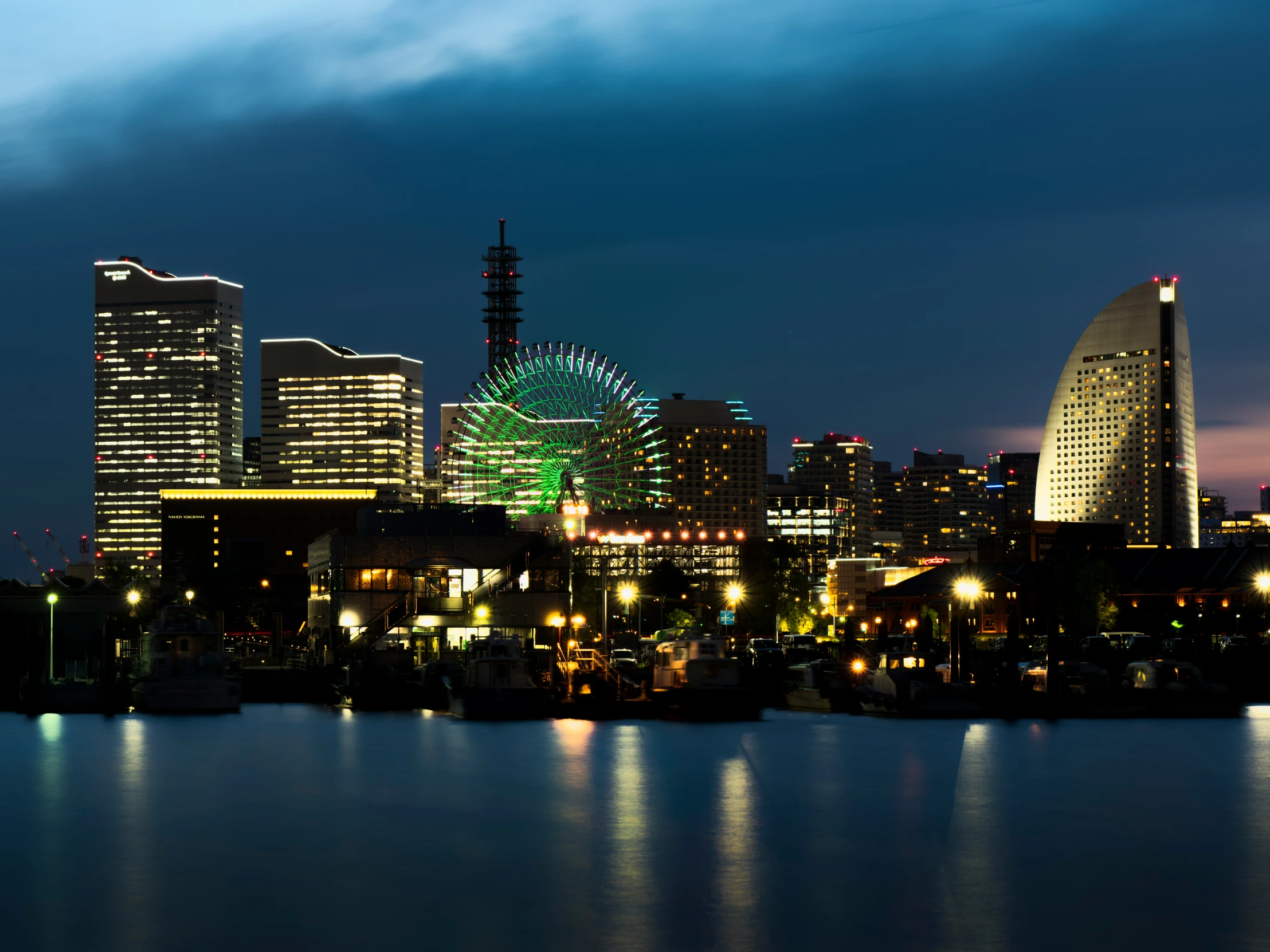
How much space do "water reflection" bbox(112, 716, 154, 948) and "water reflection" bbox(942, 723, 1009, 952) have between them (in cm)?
2066

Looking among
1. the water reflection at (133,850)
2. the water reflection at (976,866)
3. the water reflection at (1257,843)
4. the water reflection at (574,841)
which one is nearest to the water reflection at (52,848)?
the water reflection at (133,850)

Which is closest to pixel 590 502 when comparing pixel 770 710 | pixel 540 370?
pixel 540 370

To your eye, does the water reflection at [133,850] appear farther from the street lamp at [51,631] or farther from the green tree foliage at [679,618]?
the green tree foliage at [679,618]

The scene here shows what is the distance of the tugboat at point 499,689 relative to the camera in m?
101

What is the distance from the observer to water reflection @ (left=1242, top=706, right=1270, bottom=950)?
43406 millimetres

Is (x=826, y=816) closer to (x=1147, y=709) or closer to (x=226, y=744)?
(x=226, y=744)

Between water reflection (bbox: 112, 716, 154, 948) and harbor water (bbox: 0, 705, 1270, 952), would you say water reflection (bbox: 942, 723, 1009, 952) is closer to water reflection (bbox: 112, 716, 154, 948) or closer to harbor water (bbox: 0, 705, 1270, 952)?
harbor water (bbox: 0, 705, 1270, 952)

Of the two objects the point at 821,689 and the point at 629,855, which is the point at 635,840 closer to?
the point at 629,855

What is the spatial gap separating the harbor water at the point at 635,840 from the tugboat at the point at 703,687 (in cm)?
643

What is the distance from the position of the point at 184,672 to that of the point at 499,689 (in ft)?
71.2

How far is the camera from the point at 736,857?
53812 millimetres

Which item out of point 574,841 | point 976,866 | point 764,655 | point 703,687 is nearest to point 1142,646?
point 764,655

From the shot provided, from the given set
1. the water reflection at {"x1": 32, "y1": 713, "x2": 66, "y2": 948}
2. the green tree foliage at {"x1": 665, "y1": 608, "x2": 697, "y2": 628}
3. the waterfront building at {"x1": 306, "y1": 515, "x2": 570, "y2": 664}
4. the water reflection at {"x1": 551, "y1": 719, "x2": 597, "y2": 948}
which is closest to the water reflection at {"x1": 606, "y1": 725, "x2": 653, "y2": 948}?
the water reflection at {"x1": 551, "y1": 719, "x2": 597, "y2": 948}

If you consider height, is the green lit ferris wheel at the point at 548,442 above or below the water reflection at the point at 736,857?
above
